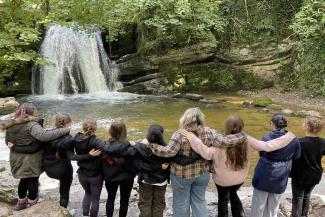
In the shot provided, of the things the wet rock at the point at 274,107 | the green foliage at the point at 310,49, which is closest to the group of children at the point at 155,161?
the wet rock at the point at 274,107

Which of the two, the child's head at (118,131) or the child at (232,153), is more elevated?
the child's head at (118,131)

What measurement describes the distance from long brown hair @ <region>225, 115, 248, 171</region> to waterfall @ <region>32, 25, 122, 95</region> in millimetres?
14230

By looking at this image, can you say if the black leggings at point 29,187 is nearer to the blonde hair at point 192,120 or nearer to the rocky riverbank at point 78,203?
the rocky riverbank at point 78,203

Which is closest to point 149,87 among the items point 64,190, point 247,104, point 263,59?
point 247,104

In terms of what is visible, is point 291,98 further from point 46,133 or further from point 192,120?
point 46,133

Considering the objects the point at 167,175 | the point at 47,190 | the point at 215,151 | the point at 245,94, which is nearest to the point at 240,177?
the point at 215,151

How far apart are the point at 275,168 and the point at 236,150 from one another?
0.49 metres

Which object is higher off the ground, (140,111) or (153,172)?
(153,172)

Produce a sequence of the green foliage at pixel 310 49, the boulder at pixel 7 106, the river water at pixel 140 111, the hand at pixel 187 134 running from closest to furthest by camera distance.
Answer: the hand at pixel 187 134
the river water at pixel 140 111
the boulder at pixel 7 106
the green foliage at pixel 310 49

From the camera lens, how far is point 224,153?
4.07m

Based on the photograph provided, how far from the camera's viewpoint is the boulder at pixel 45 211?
4.35 meters

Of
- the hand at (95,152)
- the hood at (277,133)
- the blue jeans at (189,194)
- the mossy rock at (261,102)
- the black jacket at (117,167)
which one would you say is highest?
the hood at (277,133)

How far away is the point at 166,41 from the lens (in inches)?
714

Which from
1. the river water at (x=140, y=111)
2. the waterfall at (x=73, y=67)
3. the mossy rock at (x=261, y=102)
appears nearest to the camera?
the river water at (x=140, y=111)
